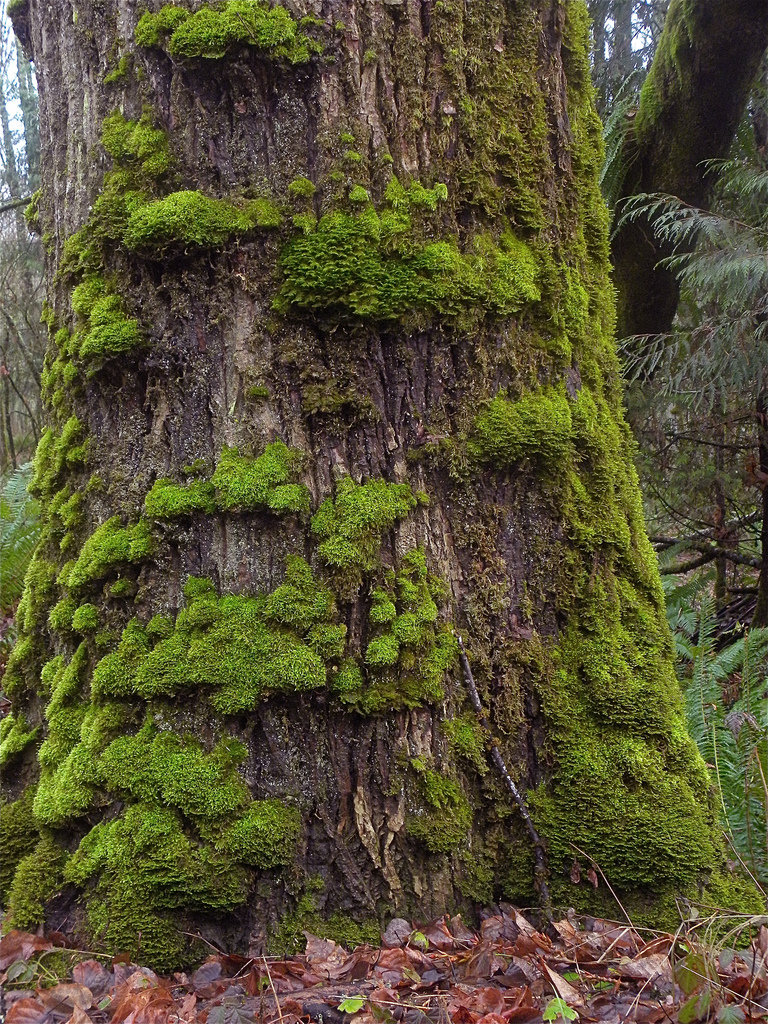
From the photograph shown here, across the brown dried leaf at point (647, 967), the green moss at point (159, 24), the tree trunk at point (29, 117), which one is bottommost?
the brown dried leaf at point (647, 967)

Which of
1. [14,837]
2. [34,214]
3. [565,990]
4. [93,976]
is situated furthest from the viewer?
[34,214]

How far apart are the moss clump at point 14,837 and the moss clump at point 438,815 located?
1.03 meters

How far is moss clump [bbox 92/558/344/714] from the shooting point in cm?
185

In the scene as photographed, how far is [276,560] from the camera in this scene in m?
1.92

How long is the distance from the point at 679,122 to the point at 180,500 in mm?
4500

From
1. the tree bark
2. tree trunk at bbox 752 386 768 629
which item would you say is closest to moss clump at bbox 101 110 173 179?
the tree bark

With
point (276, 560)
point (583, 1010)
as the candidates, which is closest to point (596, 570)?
point (276, 560)

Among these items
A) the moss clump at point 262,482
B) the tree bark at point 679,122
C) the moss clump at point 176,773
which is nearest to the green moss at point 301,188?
the moss clump at point 262,482

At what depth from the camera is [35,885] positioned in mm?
1924

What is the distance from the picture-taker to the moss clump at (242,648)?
185cm

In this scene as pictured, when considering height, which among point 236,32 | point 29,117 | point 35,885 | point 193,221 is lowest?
point 35,885

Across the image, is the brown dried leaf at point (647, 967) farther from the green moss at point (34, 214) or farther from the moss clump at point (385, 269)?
the green moss at point (34, 214)

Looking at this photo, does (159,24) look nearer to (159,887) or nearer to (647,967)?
Answer: (159,887)

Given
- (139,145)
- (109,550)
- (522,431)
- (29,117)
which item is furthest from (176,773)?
(29,117)
